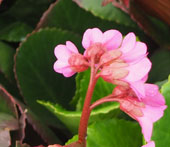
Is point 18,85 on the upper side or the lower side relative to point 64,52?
lower

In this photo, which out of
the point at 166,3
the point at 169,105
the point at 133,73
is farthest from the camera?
the point at 166,3

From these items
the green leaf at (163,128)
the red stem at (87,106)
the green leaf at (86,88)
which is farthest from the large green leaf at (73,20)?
the red stem at (87,106)

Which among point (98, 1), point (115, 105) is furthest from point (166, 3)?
point (115, 105)

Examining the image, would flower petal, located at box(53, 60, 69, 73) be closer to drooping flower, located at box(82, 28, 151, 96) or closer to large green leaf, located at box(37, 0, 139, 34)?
drooping flower, located at box(82, 28, 151, 96)

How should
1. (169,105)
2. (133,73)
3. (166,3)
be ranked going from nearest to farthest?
(133,73) < (169,105) < (166,3)

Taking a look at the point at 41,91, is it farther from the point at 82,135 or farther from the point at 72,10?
the point at 82,135

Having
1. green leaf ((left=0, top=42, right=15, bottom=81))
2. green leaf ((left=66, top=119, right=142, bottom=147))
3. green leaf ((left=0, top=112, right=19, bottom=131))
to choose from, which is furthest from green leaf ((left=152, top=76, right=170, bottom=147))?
green leaf ((left=0, top=42, right=15, bottom=81))
